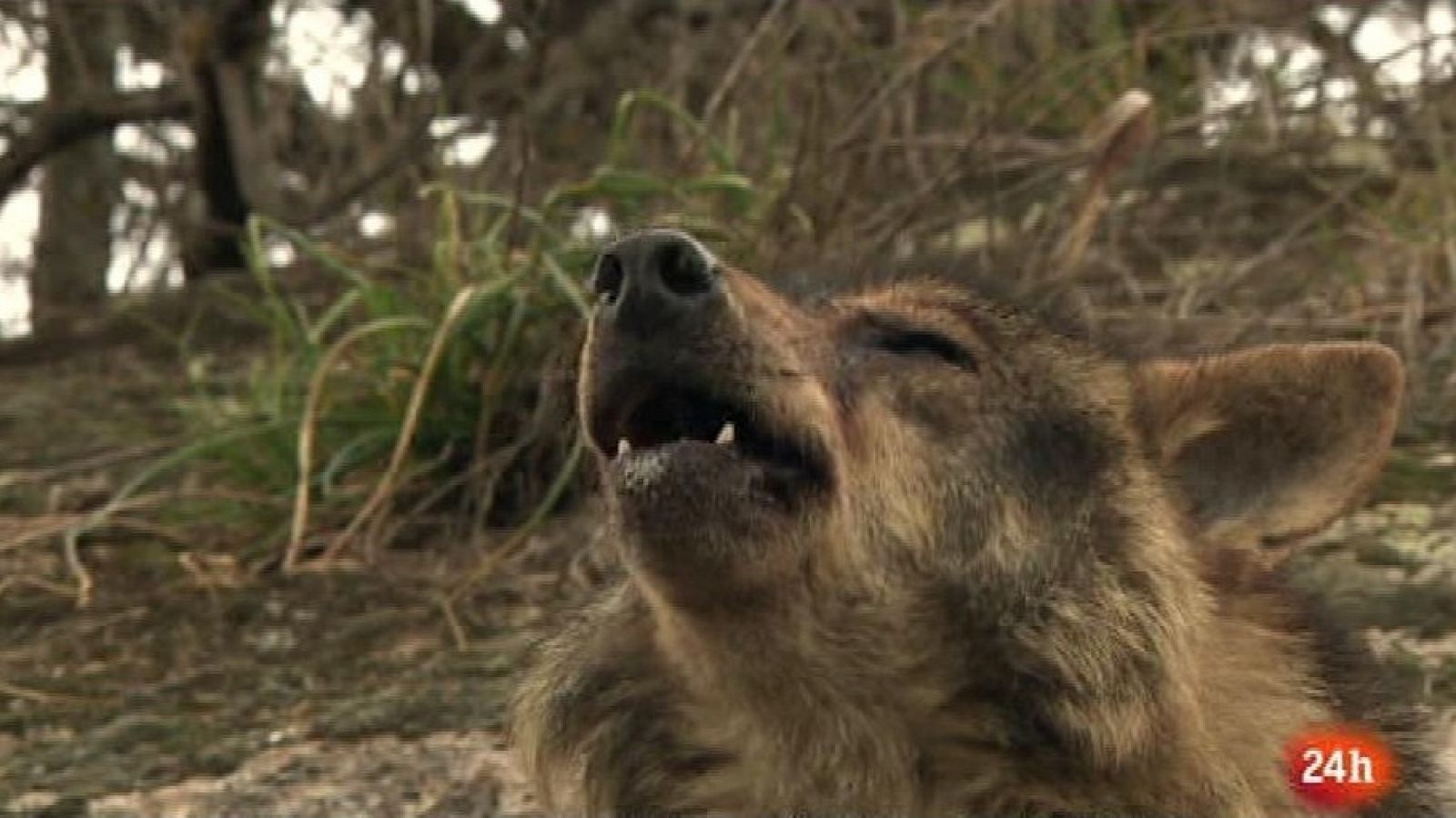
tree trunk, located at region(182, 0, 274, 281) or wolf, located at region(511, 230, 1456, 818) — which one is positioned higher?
tree trunk, located at region(182, 0, 274, 281)

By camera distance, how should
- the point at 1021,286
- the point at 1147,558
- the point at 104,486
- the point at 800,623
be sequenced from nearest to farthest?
the point at 800,623
the point at 1147,558
the point at 1021,286
the point at 104,486

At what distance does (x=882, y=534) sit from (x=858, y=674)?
172 millimetres

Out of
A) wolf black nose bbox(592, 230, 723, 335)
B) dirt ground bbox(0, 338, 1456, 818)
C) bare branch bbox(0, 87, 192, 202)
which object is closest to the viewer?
wolf black nose bbox(592, 230, 723, 335)

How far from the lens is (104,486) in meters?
5.54

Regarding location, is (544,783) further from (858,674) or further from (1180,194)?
(1180,194)

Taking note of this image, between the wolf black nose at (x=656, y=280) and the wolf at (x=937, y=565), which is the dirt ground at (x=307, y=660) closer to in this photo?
the wolf at (x=937, y=565)

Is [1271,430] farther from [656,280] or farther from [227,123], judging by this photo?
[227,123]

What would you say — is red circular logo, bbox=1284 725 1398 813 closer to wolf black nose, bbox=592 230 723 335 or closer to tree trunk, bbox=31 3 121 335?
wolf black nose, bbox=592 230 723 335

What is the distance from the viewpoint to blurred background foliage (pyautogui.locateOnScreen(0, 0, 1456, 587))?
16.6 feet

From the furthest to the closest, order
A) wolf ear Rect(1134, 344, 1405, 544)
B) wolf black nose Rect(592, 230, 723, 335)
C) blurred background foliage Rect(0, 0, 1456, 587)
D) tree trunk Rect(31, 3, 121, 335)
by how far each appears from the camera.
Result: tree trunk Rect(31, 3, 121, 335) → blurred background foliage Rect(0, 0, 1456, 587) → wolf ear Rect(1134, 344, 1405, 544) → wolf black nose Rect(592, 230, 723, 335)

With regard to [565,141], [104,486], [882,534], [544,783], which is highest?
[565,141]

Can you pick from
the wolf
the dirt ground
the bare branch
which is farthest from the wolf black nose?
the bare branch

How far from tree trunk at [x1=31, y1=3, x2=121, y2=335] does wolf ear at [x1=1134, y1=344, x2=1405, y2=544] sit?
4.58 meters

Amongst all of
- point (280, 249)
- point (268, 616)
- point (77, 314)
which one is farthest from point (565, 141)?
point (268, 616)
